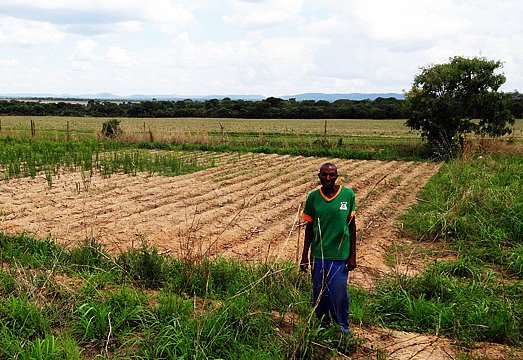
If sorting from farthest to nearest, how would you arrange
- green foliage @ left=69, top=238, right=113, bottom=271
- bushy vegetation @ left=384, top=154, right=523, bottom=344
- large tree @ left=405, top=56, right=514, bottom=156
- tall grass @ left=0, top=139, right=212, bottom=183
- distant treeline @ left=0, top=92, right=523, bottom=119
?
1. distant treeline @ left=0, top=92, right=523, bottom=119
2. large tree @ left=405, top=56, right=514, bottom=156
3. tall grass @ left=0, top=139, right=212, bottom=183
4. green foliage @ left=69, top=238, right=113, bottom=271
5. bushy vegetation @ left=384, top=154, right=523, bottom=344

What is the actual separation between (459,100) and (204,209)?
10.7 metres

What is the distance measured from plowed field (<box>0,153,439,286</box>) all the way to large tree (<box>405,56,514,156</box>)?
2.90 metres

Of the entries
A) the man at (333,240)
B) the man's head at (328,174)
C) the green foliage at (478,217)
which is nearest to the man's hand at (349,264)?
the man at (333,240)

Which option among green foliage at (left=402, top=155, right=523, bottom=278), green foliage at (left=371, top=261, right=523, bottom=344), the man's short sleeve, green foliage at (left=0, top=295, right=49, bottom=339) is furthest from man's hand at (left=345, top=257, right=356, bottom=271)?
green foliage at (left=402, top=155, right=523, bottom=278)

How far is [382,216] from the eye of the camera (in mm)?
8320

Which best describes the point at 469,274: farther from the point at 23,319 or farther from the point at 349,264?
the point at 23,319

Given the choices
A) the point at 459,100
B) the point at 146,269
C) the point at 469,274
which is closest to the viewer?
the point at 146,269

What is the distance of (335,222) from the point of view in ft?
11.6

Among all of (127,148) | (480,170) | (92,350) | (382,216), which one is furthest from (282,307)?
(127,148)

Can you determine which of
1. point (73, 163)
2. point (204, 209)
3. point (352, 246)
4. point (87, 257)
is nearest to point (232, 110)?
point (73, 163)

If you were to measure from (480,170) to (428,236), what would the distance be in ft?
14.6

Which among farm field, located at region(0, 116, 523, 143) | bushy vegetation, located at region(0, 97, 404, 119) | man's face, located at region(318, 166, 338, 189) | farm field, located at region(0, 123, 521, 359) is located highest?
bushy vegetation, located at region(0, 97, 404, 119)

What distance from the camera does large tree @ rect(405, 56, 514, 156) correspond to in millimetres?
15156

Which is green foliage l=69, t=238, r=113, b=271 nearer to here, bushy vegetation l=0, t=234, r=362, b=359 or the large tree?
bushy vegetation l=0, t=234, r=362, b=359
